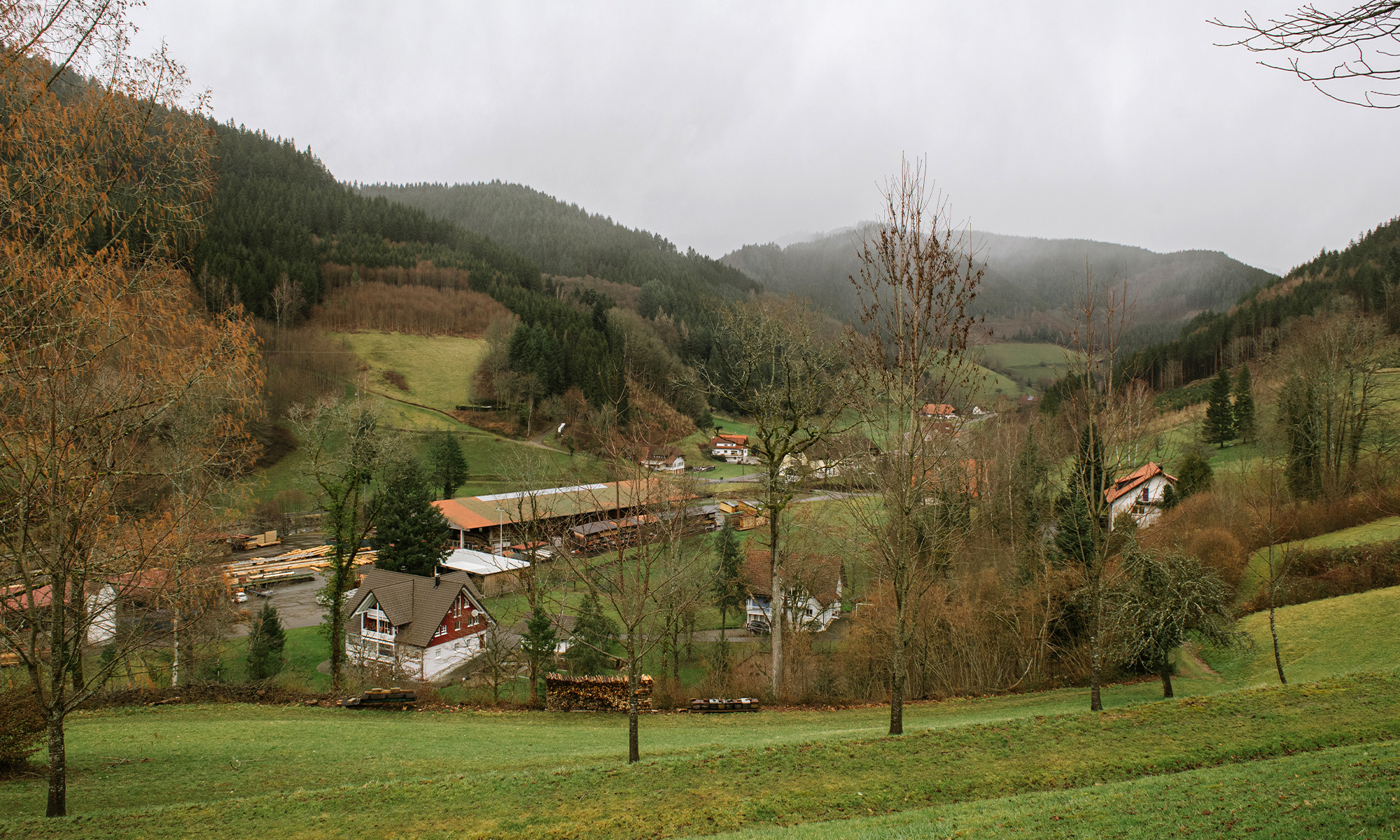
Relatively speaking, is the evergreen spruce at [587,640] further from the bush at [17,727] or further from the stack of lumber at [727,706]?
the bush at [17,727]

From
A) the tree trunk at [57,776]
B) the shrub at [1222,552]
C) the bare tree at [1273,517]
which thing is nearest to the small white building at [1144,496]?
the shrub at [1222,552]

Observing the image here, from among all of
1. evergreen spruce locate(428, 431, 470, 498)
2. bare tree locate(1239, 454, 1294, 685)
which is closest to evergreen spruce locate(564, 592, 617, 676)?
bare tree locate(1239, 454, 1294, 685)

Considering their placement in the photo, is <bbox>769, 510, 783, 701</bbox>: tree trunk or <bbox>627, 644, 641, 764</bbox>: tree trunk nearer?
<bbox>627, 644, 641, 764</bbox>: tree trunk

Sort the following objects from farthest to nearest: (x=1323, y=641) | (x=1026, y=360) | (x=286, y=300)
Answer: (x=1026, y=360) → (x=286, y=300) → (x=1323, y=641)

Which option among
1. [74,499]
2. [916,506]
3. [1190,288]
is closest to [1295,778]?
[916,506]

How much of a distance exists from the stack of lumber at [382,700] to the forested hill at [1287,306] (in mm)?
77969

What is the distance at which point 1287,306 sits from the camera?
261 ft

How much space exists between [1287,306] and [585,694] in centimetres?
10260

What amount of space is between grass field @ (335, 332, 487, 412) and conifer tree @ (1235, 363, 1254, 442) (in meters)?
70.6

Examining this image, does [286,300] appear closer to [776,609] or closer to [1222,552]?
[776,609]

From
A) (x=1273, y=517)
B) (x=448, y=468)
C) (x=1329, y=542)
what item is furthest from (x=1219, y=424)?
(x=448, y=468)

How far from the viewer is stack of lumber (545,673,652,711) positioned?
1823cm

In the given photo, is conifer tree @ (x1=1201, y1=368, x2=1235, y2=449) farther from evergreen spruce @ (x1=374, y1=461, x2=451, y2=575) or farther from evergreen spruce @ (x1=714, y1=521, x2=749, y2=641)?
evergreen spruce @ (x1=374, y1=461, x2=451, y2=575)

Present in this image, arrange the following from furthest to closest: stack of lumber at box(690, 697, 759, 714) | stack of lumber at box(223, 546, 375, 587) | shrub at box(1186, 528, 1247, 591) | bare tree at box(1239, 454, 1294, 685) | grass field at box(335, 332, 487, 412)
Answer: grass field at box(335, 332, 487, 412)
stack of lumber at box(223, 546, 375, 587)
shrub at box(1186, 528, 1247, 591)
bare tree at box(1239, 454, 1294, 685)
stack of lumber at box(690, 697, 759, 714)
